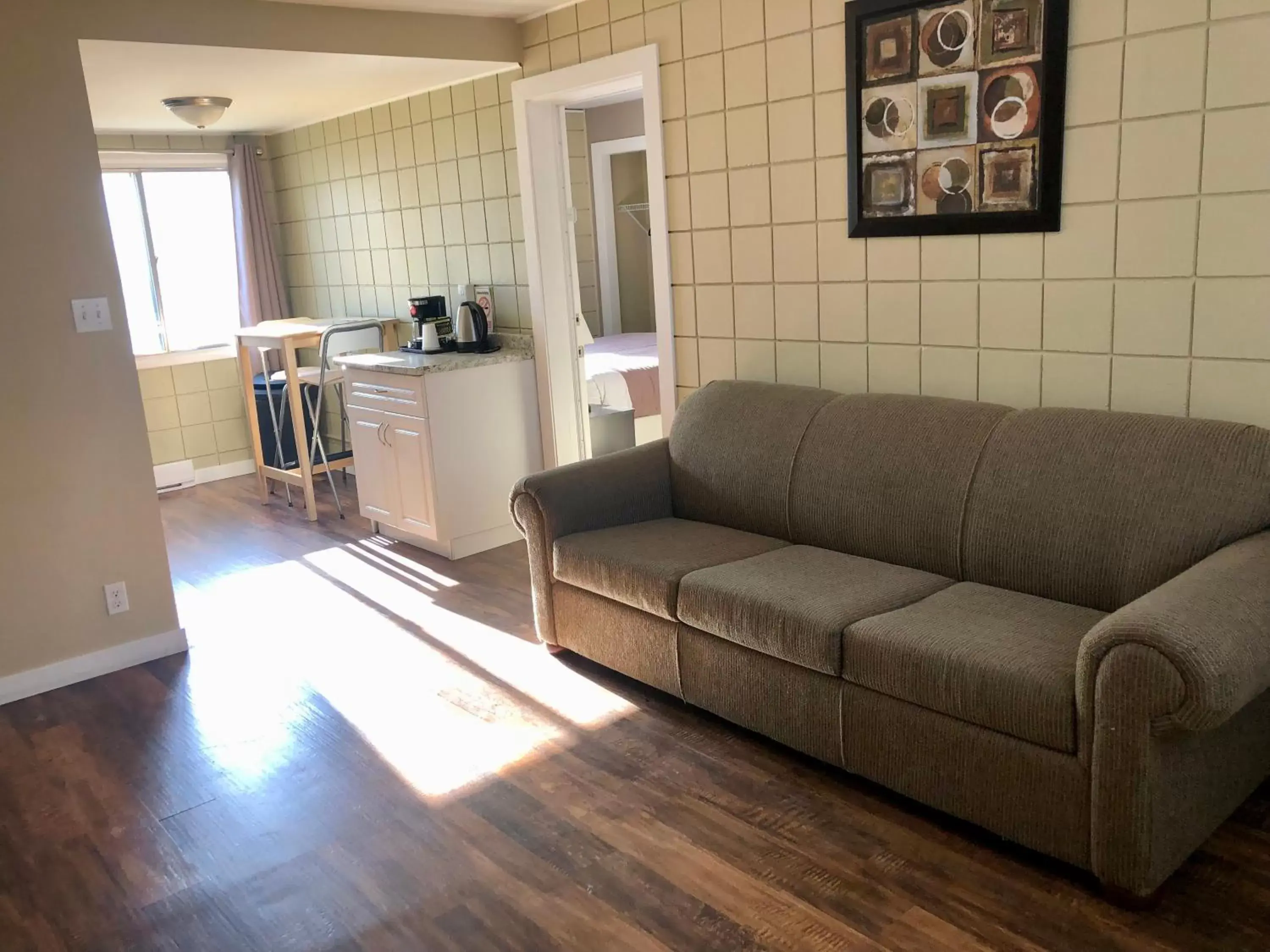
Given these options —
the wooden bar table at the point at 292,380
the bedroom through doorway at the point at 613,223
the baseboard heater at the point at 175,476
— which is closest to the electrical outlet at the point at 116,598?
the wooden bar table at the point at 292,380

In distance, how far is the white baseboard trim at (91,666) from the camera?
10.9 ft

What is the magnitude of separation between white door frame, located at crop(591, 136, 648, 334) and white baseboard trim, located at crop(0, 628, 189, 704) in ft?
13.1

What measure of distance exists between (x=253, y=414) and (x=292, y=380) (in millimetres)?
723

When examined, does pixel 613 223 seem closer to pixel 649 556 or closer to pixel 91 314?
pixel 91 314

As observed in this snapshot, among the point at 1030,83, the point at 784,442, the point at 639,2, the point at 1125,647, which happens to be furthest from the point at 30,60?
the point at 1125,647

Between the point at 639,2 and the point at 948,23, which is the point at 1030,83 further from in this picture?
the point at 639,2

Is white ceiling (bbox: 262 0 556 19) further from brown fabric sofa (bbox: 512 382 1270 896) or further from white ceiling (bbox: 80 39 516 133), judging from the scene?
brown fabric sofa (bbox: 512 382 1270 896)

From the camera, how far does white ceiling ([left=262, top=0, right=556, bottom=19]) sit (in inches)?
149

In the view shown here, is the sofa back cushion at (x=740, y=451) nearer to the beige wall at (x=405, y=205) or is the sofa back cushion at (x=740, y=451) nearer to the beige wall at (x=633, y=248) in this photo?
the beige wall at (x=405, y=205)

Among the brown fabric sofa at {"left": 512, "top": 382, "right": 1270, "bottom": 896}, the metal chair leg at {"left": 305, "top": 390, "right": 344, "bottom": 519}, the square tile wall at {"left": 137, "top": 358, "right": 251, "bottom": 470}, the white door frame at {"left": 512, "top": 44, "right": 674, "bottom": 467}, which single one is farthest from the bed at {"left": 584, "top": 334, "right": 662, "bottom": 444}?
the square tile wall at {"left": 137, "top": 358, "right": 251, "bottom": 470}

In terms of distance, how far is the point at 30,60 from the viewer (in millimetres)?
3146

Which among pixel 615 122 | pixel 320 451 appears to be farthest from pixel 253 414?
pixel 615 122

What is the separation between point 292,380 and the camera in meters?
5.09

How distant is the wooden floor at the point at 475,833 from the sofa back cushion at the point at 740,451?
65 cm
